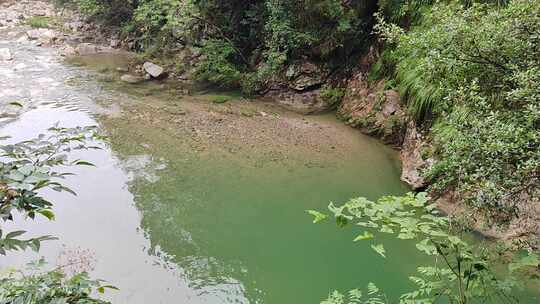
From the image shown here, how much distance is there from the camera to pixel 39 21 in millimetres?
19156

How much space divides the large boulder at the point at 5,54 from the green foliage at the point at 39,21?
4595 mm

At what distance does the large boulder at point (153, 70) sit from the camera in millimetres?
12328

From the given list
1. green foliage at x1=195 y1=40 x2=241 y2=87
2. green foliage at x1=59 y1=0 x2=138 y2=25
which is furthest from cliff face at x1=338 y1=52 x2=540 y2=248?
green foliage at x1=59 y1=0 x2=138 y2=25

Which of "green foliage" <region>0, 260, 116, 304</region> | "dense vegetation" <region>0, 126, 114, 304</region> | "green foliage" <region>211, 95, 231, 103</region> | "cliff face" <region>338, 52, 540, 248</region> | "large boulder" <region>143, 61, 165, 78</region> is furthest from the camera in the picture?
"large boulder" <region>143, 61, 165, 78</region>

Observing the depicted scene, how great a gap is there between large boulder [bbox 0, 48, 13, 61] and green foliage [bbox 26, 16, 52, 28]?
4.59 m

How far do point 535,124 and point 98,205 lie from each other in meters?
5.44

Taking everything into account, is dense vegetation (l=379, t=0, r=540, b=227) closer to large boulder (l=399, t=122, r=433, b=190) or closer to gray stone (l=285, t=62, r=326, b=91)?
large boulder (l=399, t=122, r=433, b=190)

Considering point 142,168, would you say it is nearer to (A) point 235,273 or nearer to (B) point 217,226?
(B) point 217,226

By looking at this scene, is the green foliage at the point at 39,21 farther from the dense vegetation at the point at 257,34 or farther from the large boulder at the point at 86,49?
the dense vegetation at the point at 257,34

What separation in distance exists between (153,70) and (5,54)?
572 cm

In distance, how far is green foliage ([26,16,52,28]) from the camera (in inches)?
742

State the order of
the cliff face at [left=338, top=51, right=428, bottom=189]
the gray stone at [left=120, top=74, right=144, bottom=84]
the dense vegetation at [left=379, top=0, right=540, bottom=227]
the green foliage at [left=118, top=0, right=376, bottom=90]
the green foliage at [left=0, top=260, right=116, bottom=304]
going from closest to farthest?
the green foliage at [left=0, top=260, right=116, bottom=304]
the dense vegetation at [left=379, top=0, right=540, bottom=227]
the cliff face at [left=338, top=51, right=428, bottom=189]
the green foliage at [left=118, top=0, right=376, bottom=90]
the gray stone at [left=120, top=74, right=144, bottom=84]

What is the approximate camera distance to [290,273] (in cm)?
490

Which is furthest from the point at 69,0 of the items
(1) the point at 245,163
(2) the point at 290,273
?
(2) the point at 290,273
